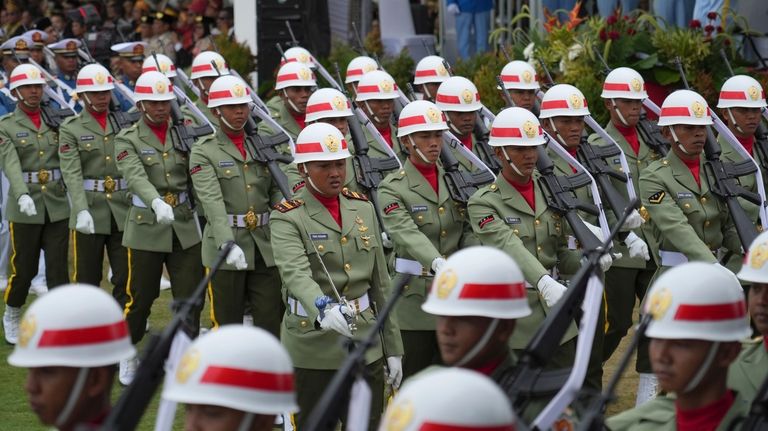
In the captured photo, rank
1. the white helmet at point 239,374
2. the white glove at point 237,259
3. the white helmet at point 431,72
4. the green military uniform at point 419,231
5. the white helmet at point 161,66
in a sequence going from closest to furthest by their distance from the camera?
the white helmet at point 239,374, the green military uniform at point 419,231, the white glove at point 237,259, the white helmet at point 431,72, the white helmet at point 161,66

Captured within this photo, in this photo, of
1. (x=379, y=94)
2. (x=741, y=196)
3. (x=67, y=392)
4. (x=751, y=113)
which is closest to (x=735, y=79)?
(x=751, y=113)

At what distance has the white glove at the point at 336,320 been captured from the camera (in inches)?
285

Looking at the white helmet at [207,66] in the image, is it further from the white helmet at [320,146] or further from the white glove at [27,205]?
the white helmet at [320,146]

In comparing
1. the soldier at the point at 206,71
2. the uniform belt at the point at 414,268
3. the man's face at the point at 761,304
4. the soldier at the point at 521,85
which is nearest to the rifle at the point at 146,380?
the man's face at the point at 761,304

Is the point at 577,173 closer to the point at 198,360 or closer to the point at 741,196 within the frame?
the point at 741,196

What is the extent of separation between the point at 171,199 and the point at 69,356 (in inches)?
246

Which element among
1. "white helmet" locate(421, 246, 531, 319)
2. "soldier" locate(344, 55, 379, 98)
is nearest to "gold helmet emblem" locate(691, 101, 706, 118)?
"soldier" locate(344, 55, 379, 98)

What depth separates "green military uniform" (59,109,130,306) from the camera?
11.4m

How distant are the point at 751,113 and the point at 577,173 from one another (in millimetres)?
1722

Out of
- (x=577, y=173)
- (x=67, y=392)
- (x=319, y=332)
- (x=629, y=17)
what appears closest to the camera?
(x=67, y=392)

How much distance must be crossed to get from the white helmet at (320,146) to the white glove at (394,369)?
1036mm

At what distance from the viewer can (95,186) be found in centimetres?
1157

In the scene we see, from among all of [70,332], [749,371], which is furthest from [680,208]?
[70,332]

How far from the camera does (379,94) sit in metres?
11.0
